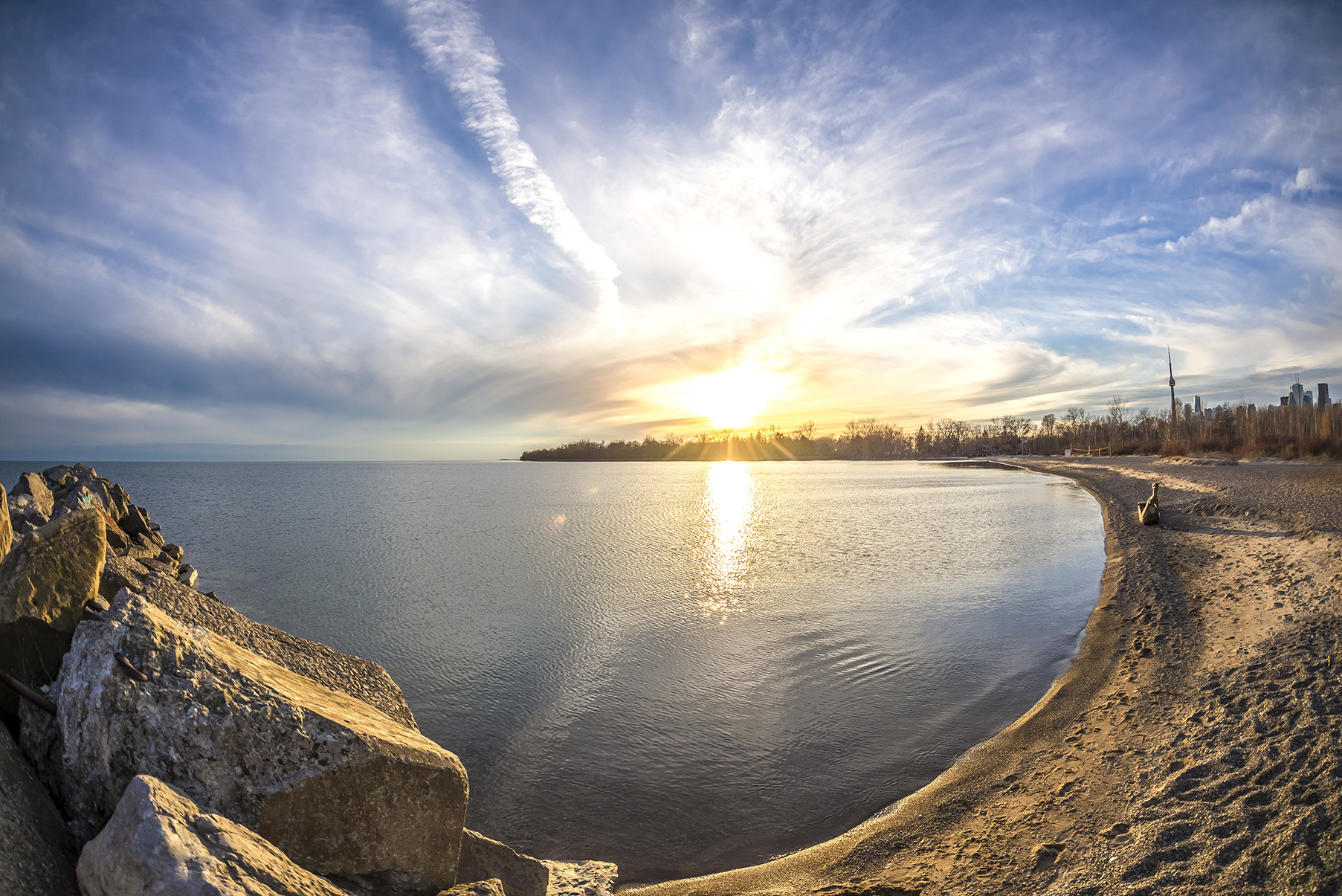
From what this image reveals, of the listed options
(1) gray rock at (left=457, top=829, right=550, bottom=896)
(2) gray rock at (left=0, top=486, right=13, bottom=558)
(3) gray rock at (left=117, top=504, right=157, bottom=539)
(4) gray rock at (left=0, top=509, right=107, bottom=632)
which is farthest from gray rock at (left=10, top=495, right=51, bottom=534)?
(1) gray rock at (left=457, top=829, right=550, bottom=896)

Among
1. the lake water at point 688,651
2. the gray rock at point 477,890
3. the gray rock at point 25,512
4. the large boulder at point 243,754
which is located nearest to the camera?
the large boulder at point 243,754

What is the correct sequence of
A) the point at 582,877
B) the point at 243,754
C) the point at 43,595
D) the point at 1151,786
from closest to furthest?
the point at 243,754
the point at 43,595
the point at 582,877
the point at 1151,786

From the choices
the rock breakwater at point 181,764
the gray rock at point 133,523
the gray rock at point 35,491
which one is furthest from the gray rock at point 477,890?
the gray rock at point 35,491

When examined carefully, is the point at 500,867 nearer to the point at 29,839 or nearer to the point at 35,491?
the point at 29,839

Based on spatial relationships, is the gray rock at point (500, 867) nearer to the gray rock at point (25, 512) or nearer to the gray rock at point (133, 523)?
the gray rock at point (25, 512)

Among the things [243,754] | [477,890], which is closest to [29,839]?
[243,754]

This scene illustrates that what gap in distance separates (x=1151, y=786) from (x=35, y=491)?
2705 cm

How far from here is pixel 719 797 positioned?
6.37 metres

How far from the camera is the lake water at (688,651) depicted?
6.32 meters

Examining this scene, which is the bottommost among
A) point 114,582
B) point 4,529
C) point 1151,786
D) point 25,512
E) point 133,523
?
point 1151,786

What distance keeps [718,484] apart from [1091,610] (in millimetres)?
62866

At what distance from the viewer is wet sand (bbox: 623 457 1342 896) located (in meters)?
4.18

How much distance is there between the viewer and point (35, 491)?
17359 mm

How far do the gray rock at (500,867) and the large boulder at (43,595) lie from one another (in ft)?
8.39
